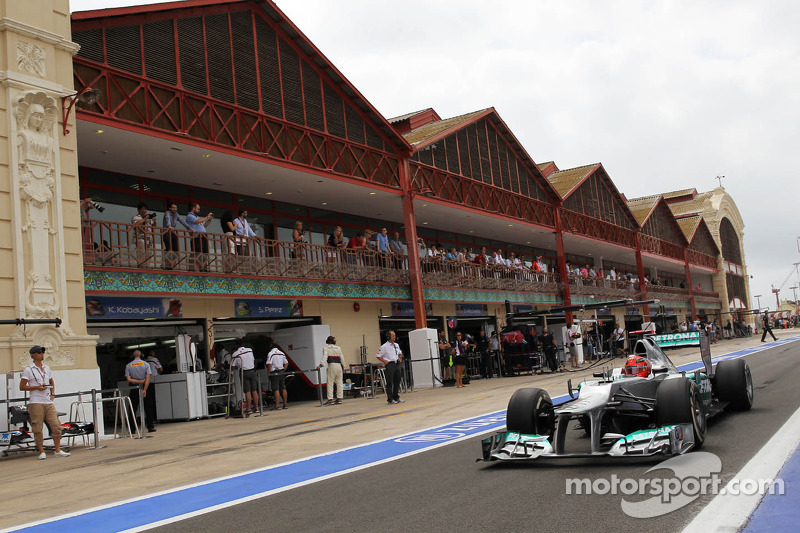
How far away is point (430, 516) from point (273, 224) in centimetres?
Result: 2087

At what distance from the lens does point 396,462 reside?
9.16m

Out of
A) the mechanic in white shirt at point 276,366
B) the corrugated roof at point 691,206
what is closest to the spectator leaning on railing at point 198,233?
the mechanic in white shirt at point 276,366

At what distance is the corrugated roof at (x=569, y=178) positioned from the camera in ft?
137

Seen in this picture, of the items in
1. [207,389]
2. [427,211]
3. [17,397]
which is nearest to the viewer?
[17,397]

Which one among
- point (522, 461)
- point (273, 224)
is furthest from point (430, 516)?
point (273, 224)

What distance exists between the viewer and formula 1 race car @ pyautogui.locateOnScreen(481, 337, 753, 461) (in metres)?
7.52

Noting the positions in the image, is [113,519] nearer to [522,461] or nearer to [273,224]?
[522,461]

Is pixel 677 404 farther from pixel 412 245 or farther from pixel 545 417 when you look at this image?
pixel 412 245

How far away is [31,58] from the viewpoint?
15445mm

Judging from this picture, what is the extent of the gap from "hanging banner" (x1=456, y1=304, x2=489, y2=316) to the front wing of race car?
25.3 meters

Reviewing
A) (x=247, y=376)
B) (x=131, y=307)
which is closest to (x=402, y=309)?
(x=247, y=376)

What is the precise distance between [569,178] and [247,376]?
3018cm

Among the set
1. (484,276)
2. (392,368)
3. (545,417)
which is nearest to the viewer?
(545,417)

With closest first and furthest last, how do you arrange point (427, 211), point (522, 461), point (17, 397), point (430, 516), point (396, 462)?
point (430, 516) < point (522, 461) < point (396, 462) < point (17, 397) < point (427, 211)
